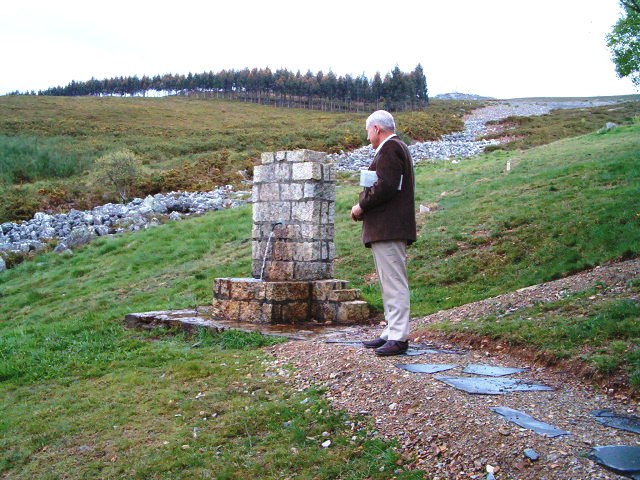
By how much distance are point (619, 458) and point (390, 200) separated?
3802 millimetres

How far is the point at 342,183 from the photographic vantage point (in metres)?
28.5

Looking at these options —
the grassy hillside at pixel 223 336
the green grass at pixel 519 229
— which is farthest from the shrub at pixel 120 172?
the green grass at pixel 519 229

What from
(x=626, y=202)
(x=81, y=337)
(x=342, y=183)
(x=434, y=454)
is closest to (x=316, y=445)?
(x=434, y=454)

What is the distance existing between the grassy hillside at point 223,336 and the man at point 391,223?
1384mm

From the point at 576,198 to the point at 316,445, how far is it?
1120 cm

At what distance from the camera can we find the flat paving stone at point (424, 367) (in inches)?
248

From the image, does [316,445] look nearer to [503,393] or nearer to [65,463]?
[503,393]

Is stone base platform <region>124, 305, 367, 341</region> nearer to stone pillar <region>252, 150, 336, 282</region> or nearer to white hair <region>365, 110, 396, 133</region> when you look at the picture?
stone pillar <region>252, 150, 336, 282</region>

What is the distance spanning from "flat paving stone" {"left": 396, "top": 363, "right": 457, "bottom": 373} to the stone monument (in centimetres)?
387

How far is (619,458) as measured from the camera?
13.1ft

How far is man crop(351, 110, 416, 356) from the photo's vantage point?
7008 millimetres

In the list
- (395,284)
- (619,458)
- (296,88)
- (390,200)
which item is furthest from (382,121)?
(296,88)

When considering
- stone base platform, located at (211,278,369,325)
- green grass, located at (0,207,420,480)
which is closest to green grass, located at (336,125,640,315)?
stone base platform, located at (211,278,369,325)

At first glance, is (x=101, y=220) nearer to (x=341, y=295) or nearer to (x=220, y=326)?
(x=220, y=326)
